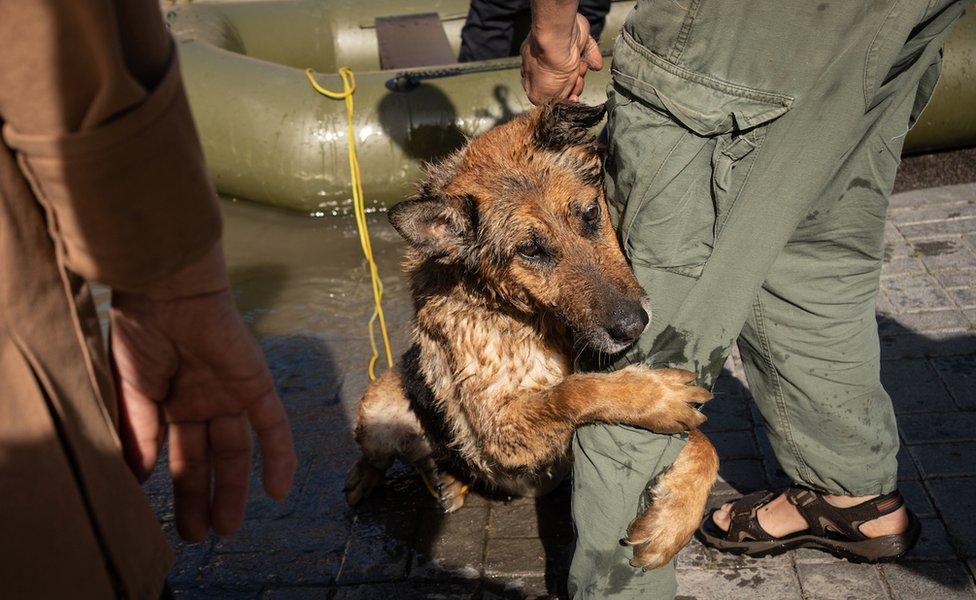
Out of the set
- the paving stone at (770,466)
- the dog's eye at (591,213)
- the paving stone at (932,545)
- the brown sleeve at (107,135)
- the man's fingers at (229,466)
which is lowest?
the paving stone at (770,466)

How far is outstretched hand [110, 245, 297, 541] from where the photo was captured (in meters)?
1.73

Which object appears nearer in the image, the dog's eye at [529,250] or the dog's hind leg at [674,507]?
the dog's hind leg at [674,507]

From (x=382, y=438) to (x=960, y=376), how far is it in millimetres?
2999

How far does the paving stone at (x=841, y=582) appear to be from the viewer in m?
3.21

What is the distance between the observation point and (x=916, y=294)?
515 centimetres

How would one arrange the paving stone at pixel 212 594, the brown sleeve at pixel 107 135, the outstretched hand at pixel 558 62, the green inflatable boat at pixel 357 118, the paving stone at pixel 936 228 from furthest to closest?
the green inflatable boat at pixel 357 118
the paving stone at pixel 936 228
the paving stone at pixel 212 594
the outstretched hand at pixel 558 62
the brown sleeve at pixel 107 135

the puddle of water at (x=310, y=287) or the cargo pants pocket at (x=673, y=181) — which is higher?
the cargo pants pocket at (x=673, y=181)

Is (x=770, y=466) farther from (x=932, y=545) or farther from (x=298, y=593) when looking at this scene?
(x=298, y=593)

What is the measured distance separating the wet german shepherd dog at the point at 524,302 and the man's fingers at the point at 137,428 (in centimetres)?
148

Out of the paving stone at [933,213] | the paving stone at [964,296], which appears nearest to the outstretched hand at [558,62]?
the paving stone at [964,296]

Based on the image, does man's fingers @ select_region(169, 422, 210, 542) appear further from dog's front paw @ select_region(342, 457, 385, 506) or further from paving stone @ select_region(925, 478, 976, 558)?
paving stone @ select_region(925, 478, 976, 558)

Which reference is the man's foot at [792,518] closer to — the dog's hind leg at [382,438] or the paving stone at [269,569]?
the dog's hind leg at [382,438]

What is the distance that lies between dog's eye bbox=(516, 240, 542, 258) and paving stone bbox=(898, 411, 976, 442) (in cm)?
205

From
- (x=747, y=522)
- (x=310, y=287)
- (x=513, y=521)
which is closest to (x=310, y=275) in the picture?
(x=310, y=287)
